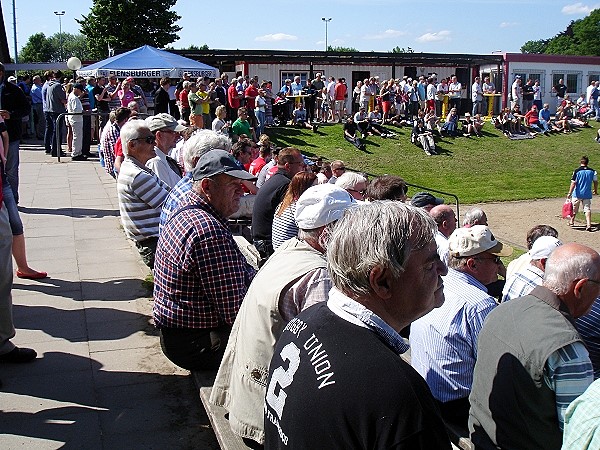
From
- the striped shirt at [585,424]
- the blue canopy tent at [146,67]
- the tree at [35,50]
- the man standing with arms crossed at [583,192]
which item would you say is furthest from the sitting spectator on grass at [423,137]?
the tree at [35,50]

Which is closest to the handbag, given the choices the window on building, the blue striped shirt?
the blue striped shirt

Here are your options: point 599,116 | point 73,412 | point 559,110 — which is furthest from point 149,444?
point 599,116

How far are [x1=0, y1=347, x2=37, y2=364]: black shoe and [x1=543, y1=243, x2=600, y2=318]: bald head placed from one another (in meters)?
3.56

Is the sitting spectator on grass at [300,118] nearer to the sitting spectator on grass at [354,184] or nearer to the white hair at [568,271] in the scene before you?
the sitting spectator on grass at [354,184]

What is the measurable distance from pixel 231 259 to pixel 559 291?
1.68 m

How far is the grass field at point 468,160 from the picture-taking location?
75.4ft

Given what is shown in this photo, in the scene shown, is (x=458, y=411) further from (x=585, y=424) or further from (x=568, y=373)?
(x=585, y=424)

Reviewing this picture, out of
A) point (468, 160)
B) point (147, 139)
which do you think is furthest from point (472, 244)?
point (468, 160)

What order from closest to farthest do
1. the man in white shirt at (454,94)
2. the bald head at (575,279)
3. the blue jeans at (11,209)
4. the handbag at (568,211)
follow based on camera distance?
the bald head at (575,279) → the blue jeans at (11,209) → the handbag at (568,211) → the man in white shirt at (454,94)

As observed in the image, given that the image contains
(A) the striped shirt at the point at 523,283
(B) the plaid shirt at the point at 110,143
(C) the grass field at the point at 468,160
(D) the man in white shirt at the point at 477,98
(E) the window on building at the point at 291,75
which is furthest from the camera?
(E) the window on building at the point at 291,75

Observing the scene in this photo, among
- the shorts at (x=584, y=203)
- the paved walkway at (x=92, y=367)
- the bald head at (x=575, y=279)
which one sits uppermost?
the bald head at (x=575, y=279)

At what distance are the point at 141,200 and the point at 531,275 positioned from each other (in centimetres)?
339

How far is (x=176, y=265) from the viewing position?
361 centimetres

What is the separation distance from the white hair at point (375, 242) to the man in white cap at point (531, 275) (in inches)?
94.8
